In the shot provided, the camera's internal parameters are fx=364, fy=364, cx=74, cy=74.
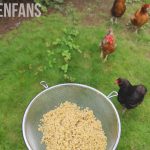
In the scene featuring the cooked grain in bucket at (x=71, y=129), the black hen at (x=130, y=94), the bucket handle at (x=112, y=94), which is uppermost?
the black hen at (x=130, y=94)

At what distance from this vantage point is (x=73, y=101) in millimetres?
4977

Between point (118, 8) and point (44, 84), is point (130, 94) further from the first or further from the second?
point (118, 8)

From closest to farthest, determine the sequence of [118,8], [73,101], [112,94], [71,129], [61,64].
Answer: [71,129] < [73,101] < [112,94] < [61,64] < [118,8]

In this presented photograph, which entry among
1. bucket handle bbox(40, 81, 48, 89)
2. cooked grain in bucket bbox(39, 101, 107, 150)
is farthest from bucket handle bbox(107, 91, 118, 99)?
bucket handle bbox(40, 81, 48, 89)

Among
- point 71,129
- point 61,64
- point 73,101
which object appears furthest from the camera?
point 61,64

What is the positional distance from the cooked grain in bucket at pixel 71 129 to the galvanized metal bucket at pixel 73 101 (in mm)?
72

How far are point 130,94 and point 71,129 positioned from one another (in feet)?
2.91

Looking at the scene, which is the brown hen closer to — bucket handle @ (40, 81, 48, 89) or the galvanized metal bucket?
the galvanized metal bucket

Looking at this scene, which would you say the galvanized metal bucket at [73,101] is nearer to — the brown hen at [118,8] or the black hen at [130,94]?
the black hen at [130,94]

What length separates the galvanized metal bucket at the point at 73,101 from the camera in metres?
4.53

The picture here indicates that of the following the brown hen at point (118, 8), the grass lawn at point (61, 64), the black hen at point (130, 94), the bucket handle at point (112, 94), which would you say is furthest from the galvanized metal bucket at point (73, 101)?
the brown hen at point (118, 8)

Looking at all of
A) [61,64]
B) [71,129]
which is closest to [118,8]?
[61,64]

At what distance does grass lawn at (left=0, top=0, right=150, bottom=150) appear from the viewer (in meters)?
4.93

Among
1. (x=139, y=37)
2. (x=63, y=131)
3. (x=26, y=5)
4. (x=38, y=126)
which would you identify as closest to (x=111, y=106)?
(x=63, y=131)
